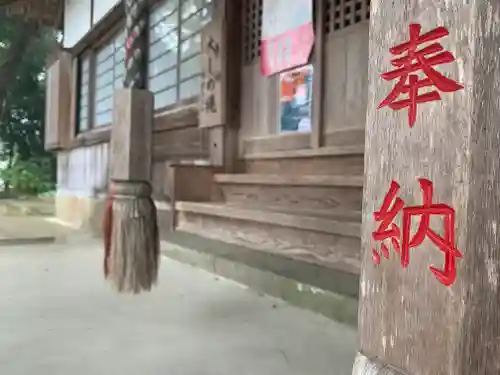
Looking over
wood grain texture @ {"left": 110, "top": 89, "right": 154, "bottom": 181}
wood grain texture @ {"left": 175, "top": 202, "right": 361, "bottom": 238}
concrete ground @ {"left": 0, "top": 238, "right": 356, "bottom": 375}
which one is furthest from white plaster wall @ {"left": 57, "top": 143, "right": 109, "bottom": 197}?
wood grain texture @ {"left": 110, "top": 89, "right": 154, "bottom": 181}

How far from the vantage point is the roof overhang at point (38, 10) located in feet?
15.6

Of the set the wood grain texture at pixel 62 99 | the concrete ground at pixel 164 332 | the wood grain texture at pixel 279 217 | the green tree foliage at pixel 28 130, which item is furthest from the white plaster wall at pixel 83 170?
the concrete ground at pixel 164 332

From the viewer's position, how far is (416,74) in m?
0.69

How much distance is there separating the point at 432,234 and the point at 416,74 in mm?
193

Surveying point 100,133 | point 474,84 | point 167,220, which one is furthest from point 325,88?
point 100,133

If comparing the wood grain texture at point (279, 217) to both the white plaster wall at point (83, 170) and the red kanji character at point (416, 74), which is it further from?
the white plaster wall at point (83, 170)

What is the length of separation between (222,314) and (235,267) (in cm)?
55

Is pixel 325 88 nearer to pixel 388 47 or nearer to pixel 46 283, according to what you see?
pixel 46 283

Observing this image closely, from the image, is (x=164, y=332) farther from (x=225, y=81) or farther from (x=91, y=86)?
(x=91, y=86)

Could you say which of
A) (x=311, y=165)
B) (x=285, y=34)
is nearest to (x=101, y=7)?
(x=285, y=34)

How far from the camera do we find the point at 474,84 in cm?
63

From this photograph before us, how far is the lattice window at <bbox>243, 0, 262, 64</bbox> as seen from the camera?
3.13 meters

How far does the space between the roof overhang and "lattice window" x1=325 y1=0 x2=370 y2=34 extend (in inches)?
113

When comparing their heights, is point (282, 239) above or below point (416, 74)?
below
